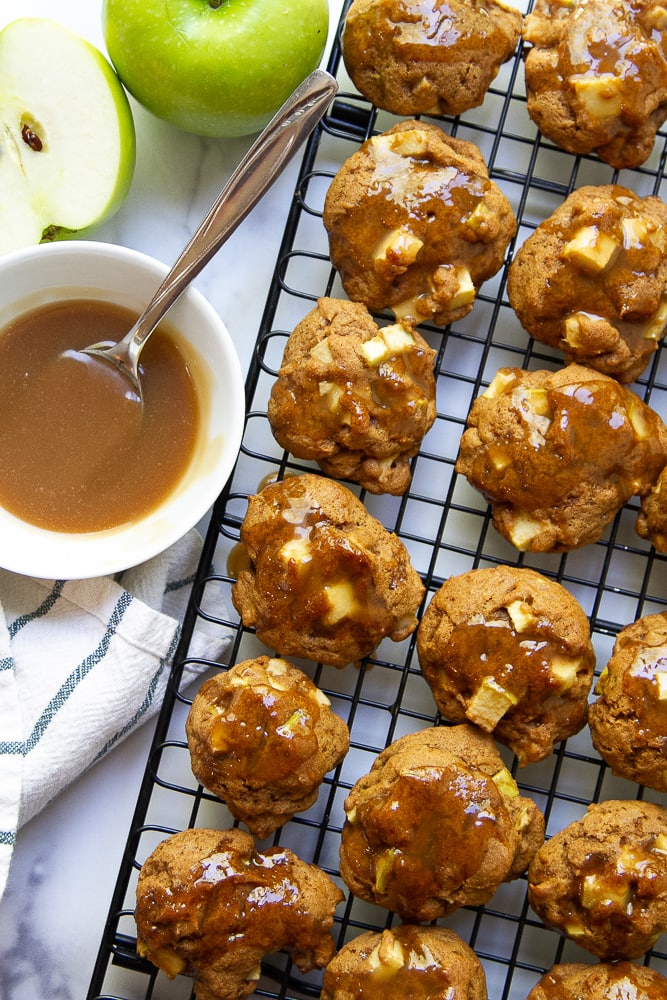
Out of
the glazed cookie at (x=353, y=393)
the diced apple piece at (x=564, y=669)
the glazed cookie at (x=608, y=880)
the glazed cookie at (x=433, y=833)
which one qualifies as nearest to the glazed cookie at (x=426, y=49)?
the glazed cookie at (x=353, y=393)

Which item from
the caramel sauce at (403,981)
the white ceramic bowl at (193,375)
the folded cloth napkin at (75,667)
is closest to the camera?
the caramel sauce at (403,981)

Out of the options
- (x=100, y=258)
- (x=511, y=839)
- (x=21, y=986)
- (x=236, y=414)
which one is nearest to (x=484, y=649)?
(x=511, y=839)

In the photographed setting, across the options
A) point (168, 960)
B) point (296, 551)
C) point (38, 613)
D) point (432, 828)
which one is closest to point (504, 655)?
point (432, 828)

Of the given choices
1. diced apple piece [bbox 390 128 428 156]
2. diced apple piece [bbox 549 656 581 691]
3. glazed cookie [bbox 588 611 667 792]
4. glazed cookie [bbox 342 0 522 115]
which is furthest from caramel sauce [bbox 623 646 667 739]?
glazed cookie [bbox 342 0 522 115]

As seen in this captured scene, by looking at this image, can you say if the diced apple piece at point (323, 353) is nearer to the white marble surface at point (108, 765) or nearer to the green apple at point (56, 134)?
the white marble surface at point (108, 765)

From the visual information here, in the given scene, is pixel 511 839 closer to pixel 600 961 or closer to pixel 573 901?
pixel 573 901

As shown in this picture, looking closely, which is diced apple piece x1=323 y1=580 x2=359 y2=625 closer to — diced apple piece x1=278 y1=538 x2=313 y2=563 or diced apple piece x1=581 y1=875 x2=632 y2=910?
diced apple piece x1=278 y1=538 x2=313 y2=563
